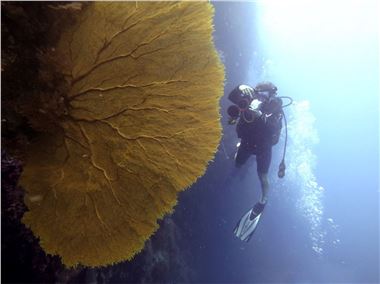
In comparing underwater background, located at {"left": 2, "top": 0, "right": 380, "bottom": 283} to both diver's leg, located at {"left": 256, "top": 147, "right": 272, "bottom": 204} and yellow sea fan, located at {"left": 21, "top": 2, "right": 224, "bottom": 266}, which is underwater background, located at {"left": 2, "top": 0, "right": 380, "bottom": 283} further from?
diver's leg, located at {"left": 256, "top": 147, "right": 272, "bottom": 204}

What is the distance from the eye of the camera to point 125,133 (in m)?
3.48

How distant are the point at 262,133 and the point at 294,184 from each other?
1968cm

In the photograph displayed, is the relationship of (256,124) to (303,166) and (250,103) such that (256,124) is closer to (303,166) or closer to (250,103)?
(250,103)

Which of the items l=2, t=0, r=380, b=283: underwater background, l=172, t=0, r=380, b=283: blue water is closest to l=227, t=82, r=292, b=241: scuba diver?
l=172, t=0, r=380, b=283: blue water

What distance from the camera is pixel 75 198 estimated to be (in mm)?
3541

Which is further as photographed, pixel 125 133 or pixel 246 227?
pixel 246 227

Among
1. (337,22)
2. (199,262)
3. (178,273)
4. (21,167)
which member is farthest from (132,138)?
(337,22)

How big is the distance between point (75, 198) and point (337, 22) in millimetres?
65807

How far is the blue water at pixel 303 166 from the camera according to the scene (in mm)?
12953

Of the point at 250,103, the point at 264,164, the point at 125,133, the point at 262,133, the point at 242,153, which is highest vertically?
the point at 125,133

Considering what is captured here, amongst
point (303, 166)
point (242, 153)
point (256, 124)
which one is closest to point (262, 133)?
point (256, 124)

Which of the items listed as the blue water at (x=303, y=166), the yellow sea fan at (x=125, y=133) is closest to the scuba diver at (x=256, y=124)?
the yellow sea fan at (x=125, y=133)

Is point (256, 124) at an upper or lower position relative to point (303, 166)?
upper

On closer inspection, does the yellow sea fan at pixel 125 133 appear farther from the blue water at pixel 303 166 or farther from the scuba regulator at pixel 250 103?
the blue water at pixel 303 166
